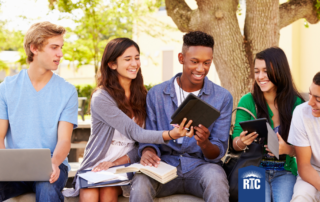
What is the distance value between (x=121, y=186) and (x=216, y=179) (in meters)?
0.85

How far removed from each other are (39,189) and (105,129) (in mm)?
791

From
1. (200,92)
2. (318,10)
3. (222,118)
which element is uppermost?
(318,10)

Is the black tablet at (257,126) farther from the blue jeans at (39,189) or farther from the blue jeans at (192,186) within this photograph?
the blue jeans at (39,189)

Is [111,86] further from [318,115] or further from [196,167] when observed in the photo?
[318,115]

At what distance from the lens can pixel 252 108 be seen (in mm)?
3348

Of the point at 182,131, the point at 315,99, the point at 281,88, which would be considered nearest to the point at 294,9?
the point at 281,88

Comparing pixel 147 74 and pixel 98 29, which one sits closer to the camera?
pixel 98 29

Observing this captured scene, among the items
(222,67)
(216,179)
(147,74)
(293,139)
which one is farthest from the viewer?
(147,74)

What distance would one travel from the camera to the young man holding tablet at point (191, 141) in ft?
9.11

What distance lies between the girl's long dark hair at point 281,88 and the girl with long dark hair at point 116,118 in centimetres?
112

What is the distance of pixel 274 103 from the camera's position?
339 cm

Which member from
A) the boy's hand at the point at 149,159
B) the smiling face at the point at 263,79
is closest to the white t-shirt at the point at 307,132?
the smiling face at the point at 263,79

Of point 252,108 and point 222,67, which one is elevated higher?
point 222,67

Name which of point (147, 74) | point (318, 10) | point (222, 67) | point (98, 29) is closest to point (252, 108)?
point (222, 67)
